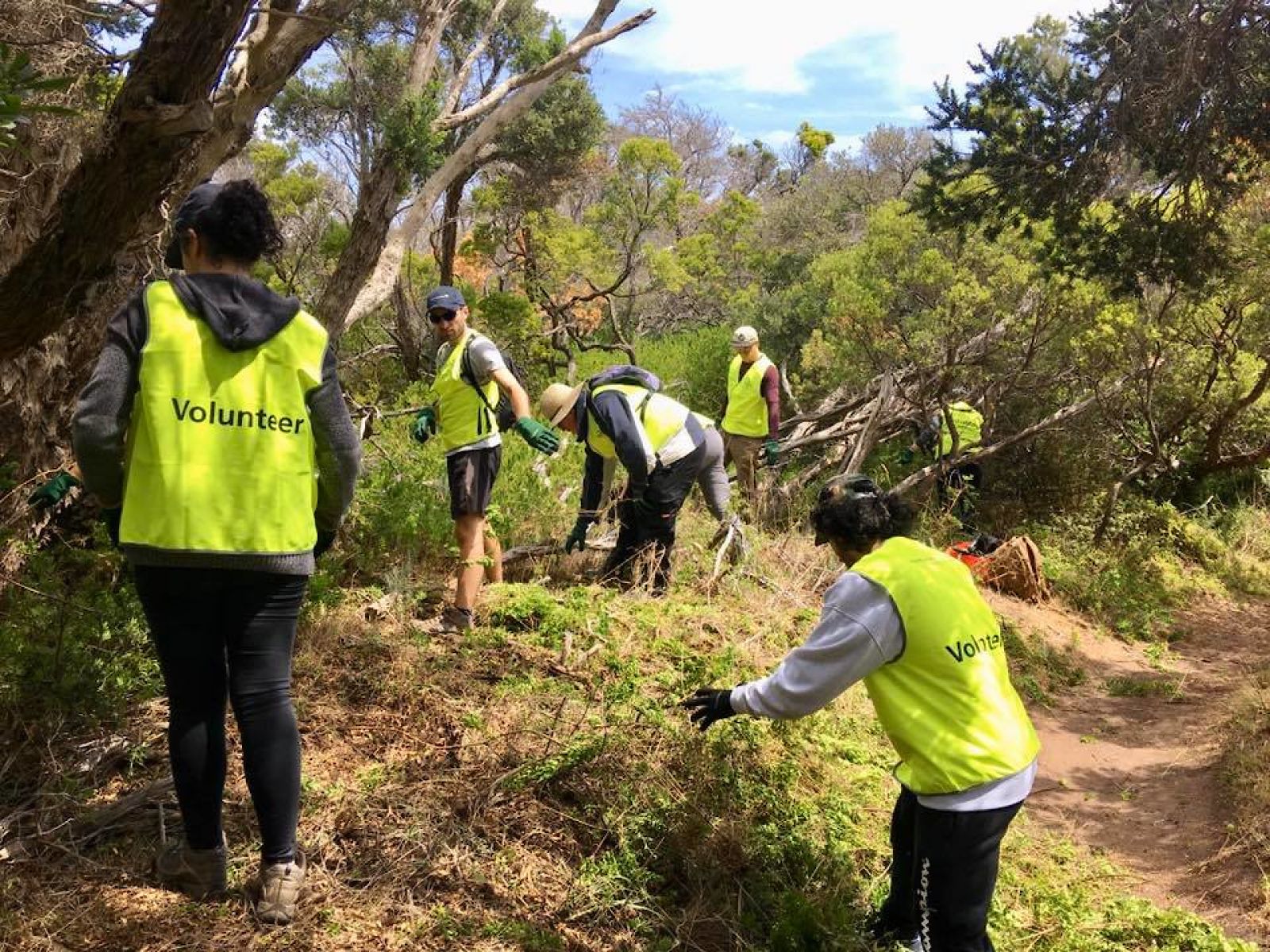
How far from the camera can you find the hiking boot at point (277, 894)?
2.15 m

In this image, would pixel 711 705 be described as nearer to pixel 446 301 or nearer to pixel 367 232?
pixel 446 301

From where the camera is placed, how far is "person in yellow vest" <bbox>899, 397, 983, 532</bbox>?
7910 mm

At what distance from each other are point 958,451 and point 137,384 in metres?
7.04

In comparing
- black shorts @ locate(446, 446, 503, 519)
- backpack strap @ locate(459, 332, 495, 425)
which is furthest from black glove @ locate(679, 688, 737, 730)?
backpack strap @ locate(459, 332, 495, 425)

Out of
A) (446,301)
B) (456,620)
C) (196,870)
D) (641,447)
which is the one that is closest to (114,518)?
(196,870)

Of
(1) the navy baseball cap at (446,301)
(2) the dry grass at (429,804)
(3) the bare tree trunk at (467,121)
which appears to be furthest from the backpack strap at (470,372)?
(3) the bare tree trunk at (467,121)

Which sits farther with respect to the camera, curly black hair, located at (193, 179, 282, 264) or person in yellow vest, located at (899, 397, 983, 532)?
person in yellow vest, located at (899, 397, 983, 532)

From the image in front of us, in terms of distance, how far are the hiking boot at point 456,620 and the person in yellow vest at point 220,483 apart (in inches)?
65.9

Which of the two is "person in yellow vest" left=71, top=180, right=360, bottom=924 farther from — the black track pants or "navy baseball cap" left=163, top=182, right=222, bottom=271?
the black track pants

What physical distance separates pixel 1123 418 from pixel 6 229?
361 inches

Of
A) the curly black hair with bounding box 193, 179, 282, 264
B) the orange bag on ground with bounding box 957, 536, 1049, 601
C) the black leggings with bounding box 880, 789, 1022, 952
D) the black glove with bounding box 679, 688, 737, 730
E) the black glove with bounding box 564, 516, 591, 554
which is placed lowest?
the orange bag on ground with bounding box 957, 536, 1049, 601

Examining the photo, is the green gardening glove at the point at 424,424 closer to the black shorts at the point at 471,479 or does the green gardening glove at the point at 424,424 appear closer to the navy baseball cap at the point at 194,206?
the black shorts at the point at 471,479

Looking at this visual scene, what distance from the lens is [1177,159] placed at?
18.5 feet

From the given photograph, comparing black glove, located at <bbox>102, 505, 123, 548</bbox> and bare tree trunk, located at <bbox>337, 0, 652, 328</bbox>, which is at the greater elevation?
bare tree trunk, located at <bbox>337, 0, 652, 328</bbox>
